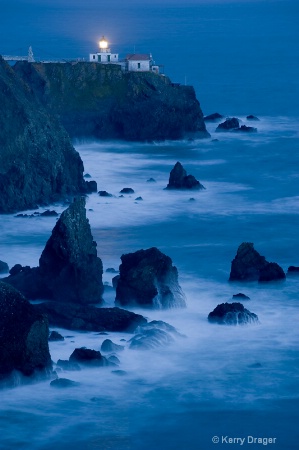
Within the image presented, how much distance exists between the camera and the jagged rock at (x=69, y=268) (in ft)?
173

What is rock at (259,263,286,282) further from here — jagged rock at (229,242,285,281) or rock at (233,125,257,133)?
rock at (233,125,257,133)

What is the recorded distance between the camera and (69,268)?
5278 cm

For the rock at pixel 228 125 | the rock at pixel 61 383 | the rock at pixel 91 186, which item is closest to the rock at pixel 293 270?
the rock at pixel 61 383

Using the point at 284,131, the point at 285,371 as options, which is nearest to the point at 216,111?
the point at 284,131

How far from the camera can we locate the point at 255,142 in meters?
103

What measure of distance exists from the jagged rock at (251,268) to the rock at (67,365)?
1299cm

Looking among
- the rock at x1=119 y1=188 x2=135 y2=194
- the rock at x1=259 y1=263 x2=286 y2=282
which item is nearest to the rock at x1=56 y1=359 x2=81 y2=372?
the rock at x1=259 y1=263 x2=286 y2=282

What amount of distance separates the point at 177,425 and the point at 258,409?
2610mm

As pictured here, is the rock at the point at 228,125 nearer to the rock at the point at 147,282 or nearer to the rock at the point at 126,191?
the rock at the point at 126,191

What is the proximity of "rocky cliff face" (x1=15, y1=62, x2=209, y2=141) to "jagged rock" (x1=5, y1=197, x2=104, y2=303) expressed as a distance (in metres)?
47.4

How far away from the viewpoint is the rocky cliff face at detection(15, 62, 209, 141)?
101m

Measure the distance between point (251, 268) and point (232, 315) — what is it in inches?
238

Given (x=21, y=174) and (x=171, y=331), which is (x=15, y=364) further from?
(x=21, y=174)

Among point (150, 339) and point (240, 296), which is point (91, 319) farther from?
point (240, 296)
